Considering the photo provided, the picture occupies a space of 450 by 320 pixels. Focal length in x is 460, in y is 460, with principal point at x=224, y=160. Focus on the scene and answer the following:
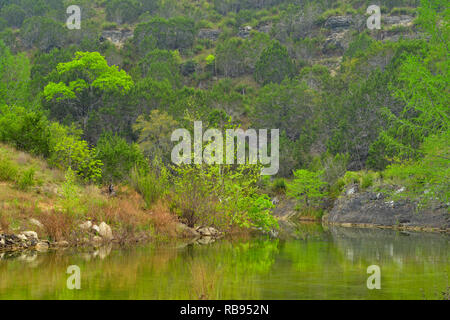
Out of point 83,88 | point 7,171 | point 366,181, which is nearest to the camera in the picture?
point 7,171

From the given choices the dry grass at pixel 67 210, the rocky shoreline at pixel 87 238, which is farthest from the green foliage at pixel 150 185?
the rocky shoreline at pixel 87 238

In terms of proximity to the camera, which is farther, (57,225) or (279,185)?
(279,185)

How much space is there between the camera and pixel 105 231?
710 inches

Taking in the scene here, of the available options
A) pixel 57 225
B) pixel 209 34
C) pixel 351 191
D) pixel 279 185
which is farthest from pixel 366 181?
pixel 209 34

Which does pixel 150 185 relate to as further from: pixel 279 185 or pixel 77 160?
pixel 279 185

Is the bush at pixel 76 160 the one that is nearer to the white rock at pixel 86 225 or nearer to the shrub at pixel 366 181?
the white rock at pixel 86 225

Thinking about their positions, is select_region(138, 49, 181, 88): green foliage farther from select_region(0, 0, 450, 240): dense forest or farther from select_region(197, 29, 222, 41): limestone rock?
select_region(197, 29, 222, 41): limestone rock

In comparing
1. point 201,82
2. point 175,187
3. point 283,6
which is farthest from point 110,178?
point 283,6

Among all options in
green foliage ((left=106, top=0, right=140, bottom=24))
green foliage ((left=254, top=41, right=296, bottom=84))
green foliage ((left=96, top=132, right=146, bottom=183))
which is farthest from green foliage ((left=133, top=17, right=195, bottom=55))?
green foliage ((left=96, top=132, right=146, bottom=183))

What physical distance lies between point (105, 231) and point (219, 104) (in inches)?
1969

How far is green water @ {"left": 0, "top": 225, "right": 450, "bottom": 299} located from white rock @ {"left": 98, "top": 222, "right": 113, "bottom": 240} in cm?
161

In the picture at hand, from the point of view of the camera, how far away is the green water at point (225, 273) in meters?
8.52
